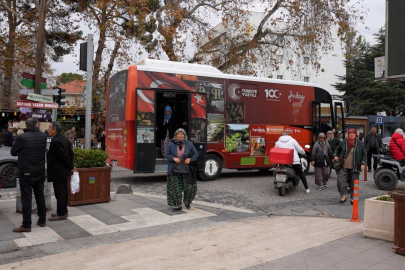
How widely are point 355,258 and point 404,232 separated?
29.0 inches

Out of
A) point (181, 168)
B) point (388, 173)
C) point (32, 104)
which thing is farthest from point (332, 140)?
point (32, 104)

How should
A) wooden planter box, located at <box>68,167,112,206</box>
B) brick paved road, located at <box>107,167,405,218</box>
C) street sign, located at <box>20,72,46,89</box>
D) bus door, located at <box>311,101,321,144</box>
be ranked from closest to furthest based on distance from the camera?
wooden planter box, located at <box>68,167,112,206</box>, brick paved road, located at <box>107,167,405,218</box>, street sign, located at <box>20,72,46,89</box>, bus door, located at <box>311,101,321,144</box>

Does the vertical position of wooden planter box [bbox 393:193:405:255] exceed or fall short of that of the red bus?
it falls short

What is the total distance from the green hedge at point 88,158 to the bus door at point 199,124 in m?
3.80

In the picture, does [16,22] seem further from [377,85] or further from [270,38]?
[377,85]

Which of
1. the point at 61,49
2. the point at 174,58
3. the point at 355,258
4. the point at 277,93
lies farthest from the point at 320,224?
the point at 61,49

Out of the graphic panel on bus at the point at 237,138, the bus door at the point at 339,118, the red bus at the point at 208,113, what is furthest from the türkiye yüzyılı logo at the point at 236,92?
the bus door at the point at 339,118

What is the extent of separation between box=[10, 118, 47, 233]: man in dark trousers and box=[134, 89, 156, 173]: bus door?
14.2 ft

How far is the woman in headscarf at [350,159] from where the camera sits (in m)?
8.50

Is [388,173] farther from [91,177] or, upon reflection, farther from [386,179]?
[91,177]

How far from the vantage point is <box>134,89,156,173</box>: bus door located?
34.8 ft

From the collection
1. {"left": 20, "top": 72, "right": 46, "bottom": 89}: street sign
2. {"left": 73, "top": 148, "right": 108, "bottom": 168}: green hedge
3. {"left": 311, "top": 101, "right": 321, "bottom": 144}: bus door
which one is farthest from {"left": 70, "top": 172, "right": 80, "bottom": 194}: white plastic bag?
{"left": 311, "top": 101, "right": 321, "bottom": 144}: bus door

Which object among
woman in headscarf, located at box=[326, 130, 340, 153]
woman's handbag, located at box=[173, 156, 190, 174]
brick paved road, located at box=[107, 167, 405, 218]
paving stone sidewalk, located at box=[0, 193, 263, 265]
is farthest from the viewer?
woman in headscarf, located at box=[326, 130, 340, 153]

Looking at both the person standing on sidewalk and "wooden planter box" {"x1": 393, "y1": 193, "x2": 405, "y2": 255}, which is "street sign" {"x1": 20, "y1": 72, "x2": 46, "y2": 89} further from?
"wooden planter box" {"x1": 393, "y1": 193, "x2": 405, "y2": 255}
